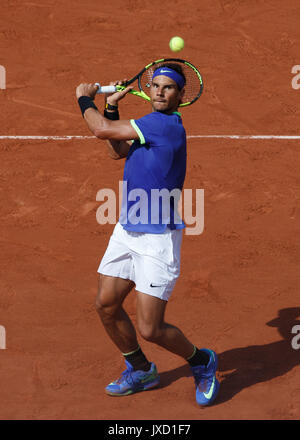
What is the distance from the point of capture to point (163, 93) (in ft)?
18.7

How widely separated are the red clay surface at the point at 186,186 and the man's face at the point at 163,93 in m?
2.24

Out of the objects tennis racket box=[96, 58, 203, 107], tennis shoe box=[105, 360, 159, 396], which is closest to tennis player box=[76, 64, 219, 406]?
tennis racket box=[96, 58, 203, 107]

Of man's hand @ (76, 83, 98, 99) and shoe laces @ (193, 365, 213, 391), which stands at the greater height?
man's hand @ (76, 83, 98, 99)

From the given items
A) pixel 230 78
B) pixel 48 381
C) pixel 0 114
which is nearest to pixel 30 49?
pixel 0 114

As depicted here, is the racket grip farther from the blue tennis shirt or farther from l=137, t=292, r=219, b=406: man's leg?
l=137, t=292, r=219, b=406: man's leg

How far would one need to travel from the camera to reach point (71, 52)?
12.1 m

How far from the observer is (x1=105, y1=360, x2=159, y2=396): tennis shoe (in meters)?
6.18

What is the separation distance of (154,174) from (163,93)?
60cm

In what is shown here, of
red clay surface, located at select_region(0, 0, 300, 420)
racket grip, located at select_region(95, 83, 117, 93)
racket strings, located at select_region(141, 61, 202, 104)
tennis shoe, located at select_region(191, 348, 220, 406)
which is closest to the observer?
racket grip, located at select_region(95, 83, 117, 93)

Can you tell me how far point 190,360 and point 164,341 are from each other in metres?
0.37

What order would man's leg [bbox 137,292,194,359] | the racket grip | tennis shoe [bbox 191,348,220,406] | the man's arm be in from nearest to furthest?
the man's arm, man's leg [bbox 137,292,194,359], the racket grip, tennis shoe [bbox 191,348,220,406]

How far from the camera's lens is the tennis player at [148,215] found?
5566mm

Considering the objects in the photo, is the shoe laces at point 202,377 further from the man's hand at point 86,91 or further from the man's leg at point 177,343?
the man's hand at point 86,91

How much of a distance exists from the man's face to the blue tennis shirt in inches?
3.2
